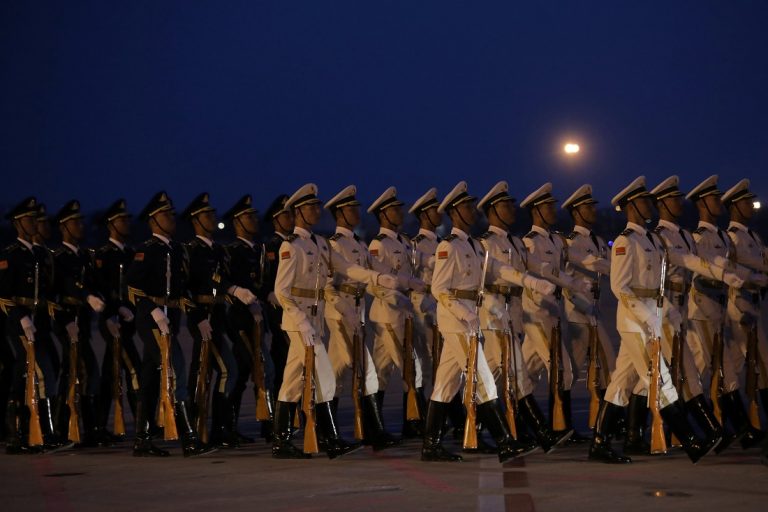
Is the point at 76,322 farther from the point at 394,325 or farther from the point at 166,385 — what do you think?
the point at 394,325

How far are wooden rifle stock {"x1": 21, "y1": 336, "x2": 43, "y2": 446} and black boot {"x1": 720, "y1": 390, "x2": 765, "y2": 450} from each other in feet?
19.7

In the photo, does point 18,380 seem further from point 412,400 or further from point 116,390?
point 412,400

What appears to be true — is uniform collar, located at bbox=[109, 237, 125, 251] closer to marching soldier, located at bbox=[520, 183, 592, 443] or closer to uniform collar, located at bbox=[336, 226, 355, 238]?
uniform collar, located at bbox=[336, 226, 355, 238]

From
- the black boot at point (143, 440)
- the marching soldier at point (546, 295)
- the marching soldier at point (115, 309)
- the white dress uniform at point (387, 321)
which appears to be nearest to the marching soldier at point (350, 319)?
the white dress uniform at point (387, 321)

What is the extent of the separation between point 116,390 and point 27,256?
5.52 ft

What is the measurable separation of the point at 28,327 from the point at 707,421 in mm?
5905

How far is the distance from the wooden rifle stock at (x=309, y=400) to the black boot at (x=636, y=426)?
2.56m

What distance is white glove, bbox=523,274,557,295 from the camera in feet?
36.1

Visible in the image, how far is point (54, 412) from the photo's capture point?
43.9ft

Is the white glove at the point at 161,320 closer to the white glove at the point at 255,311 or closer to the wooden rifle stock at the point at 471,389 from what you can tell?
the white glove at the point at 255,311

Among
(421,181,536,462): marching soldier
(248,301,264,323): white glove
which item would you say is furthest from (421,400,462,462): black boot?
(248,301,264,323): white glove

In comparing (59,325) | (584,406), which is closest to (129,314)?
(59,325)

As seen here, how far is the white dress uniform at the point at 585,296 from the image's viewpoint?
520 inches

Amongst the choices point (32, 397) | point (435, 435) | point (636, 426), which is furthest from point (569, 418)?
point (32, 397)
